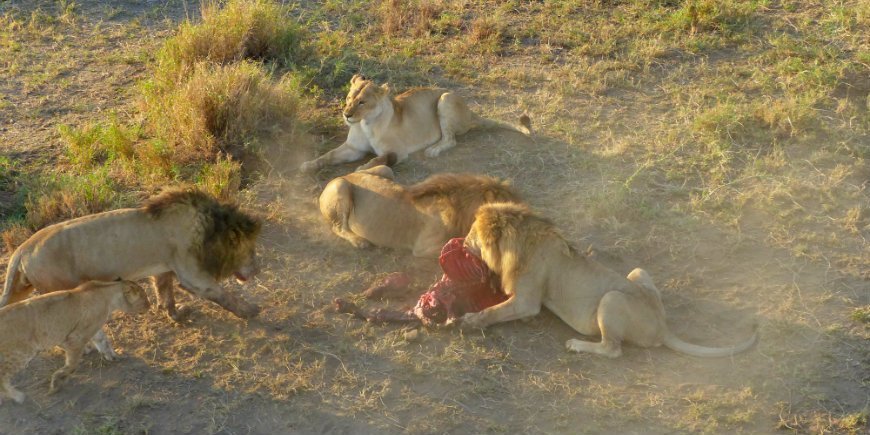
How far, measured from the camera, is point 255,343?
222 inches

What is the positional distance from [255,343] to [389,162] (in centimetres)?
250

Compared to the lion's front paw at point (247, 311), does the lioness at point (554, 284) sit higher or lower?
higher

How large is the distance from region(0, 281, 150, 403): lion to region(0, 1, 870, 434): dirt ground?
19cm

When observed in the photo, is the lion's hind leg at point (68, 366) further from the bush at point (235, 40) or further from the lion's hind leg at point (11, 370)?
the bush at point (235, 40)

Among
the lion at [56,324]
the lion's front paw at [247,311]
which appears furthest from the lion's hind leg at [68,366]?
the lion's front paw at [247,311]

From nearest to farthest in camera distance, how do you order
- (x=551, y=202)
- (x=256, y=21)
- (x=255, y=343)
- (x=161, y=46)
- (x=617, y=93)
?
(x=255, y=343), (x=551, y=202), (x=617, y=93), (x=256, y=21), (x=161, y=46)

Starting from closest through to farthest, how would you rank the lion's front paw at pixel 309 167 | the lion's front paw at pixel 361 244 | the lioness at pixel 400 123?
the lion's front paw at pixel 361 244 < the lion's front paw at pixel 309 167 < the lioness at pixel 400 123

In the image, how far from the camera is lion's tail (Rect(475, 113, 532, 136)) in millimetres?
7914

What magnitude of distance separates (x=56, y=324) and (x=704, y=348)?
3437 mm

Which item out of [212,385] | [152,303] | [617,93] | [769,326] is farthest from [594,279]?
[617,93]

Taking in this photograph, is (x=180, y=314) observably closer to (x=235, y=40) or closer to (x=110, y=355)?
(x=110, y=355)

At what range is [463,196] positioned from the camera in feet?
20.5

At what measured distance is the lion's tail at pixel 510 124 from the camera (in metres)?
7.91

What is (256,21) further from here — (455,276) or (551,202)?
(455,276)
